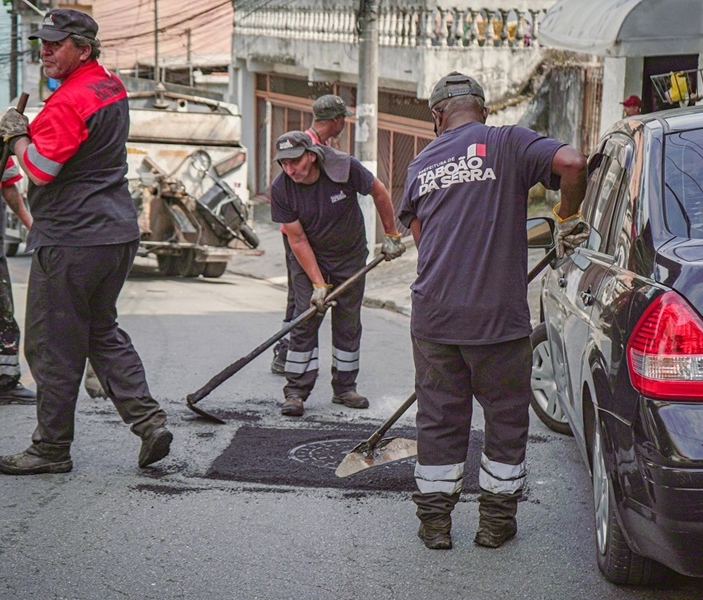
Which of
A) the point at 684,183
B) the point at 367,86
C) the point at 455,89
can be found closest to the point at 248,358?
the point at 455,89

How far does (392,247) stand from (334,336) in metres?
0.69

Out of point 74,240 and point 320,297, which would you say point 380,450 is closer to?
point 320,297

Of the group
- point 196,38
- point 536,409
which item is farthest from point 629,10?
point 196,38

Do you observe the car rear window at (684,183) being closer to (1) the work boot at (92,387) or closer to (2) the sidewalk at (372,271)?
(1) the work boot at (92,387)

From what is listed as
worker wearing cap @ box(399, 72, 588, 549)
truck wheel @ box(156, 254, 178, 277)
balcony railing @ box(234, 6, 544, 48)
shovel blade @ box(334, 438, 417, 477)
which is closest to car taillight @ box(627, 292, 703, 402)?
worker wearing cap @ box(399, 72, 588, 549)

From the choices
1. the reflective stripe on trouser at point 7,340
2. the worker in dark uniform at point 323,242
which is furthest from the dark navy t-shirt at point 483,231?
the reflective stripe on trouser at point 7,340

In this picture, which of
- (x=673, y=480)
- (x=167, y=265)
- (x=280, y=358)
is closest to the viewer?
(x=673, y=480)

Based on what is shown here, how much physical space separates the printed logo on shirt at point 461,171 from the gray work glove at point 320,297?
2.29 metres

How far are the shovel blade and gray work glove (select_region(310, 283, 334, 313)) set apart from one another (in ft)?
4.37

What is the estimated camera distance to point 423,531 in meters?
4.51

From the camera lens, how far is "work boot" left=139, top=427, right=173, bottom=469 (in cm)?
534

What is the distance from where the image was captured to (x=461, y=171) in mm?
4293

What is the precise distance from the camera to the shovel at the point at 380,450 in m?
5.25

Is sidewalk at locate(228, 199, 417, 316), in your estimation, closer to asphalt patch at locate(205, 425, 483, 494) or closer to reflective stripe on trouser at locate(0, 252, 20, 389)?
reflective stripe on trouser at locate(0, 252, 20, 389)
